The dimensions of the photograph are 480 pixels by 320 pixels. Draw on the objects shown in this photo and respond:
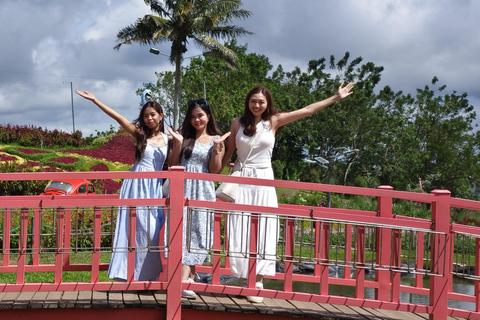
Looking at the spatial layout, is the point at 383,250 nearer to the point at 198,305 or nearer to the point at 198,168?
the point at 198,305

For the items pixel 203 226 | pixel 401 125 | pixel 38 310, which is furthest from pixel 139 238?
pixel 401 125

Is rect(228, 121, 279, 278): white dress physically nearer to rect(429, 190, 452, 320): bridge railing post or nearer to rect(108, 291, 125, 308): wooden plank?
rect(108, 291, 125, 308): wooden plank

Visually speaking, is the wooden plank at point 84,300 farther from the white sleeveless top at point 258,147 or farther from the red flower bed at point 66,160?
the red flower bed at point 66,160

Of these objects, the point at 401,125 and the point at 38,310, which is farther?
the point at 401,125

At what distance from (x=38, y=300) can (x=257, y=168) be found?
2.13m

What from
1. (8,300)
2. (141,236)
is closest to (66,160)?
(141,236)

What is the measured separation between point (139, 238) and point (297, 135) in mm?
35173

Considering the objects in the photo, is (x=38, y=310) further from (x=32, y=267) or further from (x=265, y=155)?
(x=265, y=155)

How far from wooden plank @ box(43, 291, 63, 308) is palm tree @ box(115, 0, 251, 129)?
2423 centimetres

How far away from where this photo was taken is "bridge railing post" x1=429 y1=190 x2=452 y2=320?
4.65m

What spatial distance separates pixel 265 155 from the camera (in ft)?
16.9

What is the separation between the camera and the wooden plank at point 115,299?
15.0 ft

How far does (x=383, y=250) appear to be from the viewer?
481 centimetres

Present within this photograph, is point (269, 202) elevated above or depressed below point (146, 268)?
above
